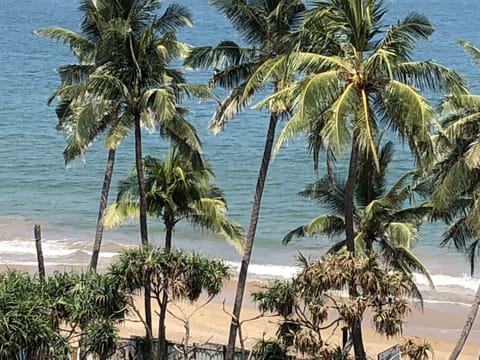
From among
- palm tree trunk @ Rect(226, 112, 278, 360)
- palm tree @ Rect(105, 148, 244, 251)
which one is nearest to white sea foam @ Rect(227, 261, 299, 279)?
palm tree @ Rect(105, 148, 244, 251)

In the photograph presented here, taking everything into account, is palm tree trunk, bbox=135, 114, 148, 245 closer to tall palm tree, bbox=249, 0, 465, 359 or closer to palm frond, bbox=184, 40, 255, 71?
palm frond, bbox=184, 40, 255, 71

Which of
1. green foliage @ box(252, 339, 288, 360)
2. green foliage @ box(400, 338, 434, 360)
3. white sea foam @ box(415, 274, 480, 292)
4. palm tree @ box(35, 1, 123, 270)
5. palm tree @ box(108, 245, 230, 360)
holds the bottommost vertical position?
white sea foam @ box(415, 274, 480, 292)

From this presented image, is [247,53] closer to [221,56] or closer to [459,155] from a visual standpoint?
[221,56]

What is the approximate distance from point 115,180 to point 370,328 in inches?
893

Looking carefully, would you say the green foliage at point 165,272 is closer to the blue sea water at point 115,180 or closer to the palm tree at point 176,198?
the palm tree at point 176,198

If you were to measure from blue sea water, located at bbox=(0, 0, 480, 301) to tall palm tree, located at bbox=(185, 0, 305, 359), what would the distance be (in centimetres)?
485

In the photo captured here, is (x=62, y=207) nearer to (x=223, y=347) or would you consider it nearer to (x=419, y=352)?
(x=223, y=347)

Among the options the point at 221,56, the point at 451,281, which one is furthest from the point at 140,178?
the point at 451,281

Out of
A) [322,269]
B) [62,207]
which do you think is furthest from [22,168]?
[322,269]

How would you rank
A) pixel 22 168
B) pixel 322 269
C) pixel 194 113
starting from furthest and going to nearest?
1. pixel 194 113
2. pixel 22 168
3. pixel 322 269

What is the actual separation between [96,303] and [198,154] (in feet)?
15.5

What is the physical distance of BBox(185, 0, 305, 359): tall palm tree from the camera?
20125 mm

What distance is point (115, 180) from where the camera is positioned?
47.7 meters

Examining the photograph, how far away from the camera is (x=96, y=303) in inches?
754
